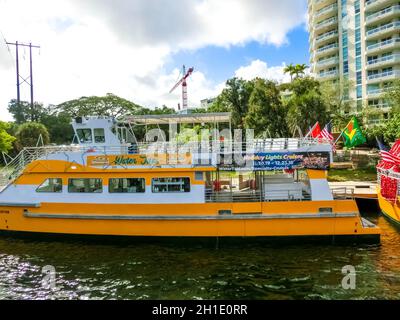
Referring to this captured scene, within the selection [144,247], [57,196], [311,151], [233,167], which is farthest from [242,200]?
[57,196]

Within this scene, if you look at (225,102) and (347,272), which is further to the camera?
(225,102)

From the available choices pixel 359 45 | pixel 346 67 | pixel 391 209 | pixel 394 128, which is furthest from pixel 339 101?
pixel 391 209

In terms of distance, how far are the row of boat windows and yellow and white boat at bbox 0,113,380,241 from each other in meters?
0.04

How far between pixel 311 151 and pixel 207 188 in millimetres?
4672

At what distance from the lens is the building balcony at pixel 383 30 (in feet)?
157

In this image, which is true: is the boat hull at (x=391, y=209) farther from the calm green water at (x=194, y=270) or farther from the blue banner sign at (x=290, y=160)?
the blue banner sign at (x=290, y=160)

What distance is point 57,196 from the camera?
46.9 feet

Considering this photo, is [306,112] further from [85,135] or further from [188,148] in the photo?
[85,135]

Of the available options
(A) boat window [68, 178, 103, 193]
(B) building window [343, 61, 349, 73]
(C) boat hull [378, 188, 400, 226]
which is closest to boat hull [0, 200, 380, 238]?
(A) boat window [68, 178, 103, 193]

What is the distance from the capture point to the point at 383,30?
48.8m

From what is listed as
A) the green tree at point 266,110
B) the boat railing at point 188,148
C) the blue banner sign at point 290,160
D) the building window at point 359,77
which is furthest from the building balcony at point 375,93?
the blue banner sign at point 290,160

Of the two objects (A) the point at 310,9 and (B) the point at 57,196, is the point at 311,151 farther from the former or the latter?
(A) the point at 310,9

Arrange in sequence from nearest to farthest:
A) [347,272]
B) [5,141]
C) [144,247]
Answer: [347,272] < [144,247] < [5,141]

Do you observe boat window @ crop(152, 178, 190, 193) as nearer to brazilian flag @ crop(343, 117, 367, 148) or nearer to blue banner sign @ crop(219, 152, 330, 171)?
blue banner sign @ crop(219, 152, 330, 171)
